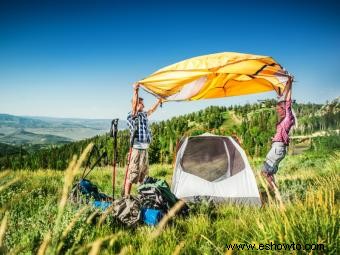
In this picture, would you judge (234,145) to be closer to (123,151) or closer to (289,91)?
(289,91)

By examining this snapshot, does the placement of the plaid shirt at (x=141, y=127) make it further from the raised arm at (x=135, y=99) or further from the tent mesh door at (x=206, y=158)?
the tent mesh door at (x=206, y=158)

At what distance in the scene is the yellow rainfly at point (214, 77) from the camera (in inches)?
287

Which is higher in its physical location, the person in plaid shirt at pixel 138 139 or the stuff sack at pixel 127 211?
the person in plaid shirt at pixel 138 139

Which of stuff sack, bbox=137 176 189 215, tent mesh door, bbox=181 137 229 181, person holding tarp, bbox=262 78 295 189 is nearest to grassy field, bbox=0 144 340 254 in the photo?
stuff sack, bbox=137 176 189 215

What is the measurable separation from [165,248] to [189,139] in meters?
5.79

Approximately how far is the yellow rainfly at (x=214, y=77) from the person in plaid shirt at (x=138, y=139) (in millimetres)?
572

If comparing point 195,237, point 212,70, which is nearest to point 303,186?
point 212,70

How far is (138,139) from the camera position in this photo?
27.5 ft

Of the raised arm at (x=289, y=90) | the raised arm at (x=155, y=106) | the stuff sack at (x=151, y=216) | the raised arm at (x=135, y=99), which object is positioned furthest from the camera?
the raised arm at (x=155, y=106)

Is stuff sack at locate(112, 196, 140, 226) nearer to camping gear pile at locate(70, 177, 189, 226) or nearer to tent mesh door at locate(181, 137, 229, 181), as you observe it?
camping gear pile at locate(70, 177, 189, 226)

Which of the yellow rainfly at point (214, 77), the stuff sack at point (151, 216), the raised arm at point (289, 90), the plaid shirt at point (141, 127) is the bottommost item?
the stuff sack at point (151, 216)

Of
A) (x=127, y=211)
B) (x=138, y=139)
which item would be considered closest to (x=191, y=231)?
(x=127, y=211)

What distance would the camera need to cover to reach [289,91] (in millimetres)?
7453

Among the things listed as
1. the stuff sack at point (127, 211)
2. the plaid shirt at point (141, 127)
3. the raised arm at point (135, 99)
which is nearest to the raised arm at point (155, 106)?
the plaid shirt at point (141, 127)
